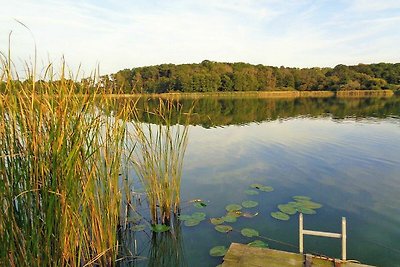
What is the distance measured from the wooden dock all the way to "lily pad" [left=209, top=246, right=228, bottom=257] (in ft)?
1.89

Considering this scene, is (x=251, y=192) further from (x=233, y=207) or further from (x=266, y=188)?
(x=233, y=207)

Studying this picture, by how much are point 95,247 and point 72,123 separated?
2.03m

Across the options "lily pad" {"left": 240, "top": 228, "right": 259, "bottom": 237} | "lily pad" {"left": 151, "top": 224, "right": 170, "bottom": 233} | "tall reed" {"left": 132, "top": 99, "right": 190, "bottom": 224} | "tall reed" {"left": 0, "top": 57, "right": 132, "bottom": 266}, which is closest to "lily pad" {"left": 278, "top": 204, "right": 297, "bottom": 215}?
"lily pad" {"left": 240, "top": 228, "right": 259, "bottom": 237}

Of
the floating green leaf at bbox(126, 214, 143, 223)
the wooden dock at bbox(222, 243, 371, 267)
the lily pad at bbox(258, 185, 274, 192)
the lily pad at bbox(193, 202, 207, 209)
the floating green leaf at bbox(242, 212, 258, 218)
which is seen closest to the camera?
the wooden dock at bbox(222, 243, 371, 267)

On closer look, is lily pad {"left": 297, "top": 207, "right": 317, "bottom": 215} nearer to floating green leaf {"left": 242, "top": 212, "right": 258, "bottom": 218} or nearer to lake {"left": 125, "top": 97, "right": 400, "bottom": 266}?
lake {"left": 125, "top": 97, "right": 400, "bottom": 266}

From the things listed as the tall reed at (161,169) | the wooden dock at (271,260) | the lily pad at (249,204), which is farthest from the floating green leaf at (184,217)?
the wooden dock at (271,260)

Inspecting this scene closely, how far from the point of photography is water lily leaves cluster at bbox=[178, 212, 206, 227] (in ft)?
20.3

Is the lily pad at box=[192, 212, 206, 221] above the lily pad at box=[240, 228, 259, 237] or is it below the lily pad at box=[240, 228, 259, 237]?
below

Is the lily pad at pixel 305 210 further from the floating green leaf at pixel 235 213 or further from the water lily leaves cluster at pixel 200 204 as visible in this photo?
the water lily leaves cluster at pixel 200 204

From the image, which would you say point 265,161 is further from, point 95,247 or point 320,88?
point 320,88

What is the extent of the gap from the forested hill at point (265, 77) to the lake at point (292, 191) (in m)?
60.2

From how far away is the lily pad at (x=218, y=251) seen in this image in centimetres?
493

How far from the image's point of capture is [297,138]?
1672 cm

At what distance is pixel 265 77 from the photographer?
95.4 metres
